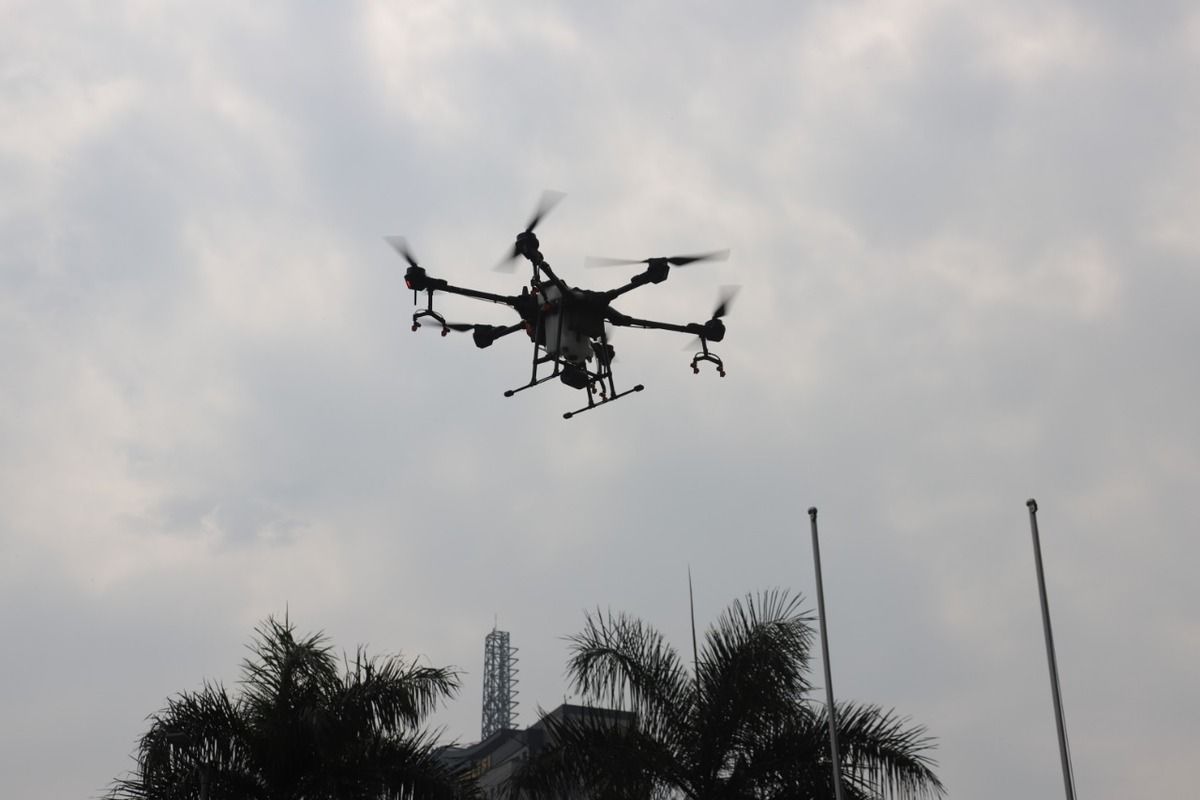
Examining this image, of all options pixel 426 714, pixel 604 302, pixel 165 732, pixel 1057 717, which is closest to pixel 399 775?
pixel 426 714

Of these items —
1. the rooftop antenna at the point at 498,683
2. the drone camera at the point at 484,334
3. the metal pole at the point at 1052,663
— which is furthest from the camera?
the rooftop antenna at the point at 498,683

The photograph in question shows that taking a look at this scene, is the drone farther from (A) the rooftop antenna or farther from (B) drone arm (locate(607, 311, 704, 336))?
(A) the rooftop antenna

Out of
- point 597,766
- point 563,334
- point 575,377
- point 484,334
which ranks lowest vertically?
point 597,766

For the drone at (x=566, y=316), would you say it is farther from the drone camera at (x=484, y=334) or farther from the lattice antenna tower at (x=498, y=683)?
the lattice antenna tower at (x=498, y=683)

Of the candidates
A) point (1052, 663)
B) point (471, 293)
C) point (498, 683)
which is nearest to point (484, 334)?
point (471, 293)

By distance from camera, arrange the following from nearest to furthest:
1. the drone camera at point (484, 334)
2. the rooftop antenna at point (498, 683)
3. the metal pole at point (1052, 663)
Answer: the metal pole at point (1052, 663), the drone camera at point (484, 334), the rooftop antenna at point (498, 683)

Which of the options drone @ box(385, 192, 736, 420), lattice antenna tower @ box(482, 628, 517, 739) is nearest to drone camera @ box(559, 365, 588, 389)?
drone @ box(385, 192, 736, 420)

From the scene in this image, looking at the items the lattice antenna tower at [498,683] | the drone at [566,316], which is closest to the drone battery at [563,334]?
the drone at [566,316]

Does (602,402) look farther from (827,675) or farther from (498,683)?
(498,683)

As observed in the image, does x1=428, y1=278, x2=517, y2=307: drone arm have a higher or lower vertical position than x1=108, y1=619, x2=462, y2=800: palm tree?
higher
